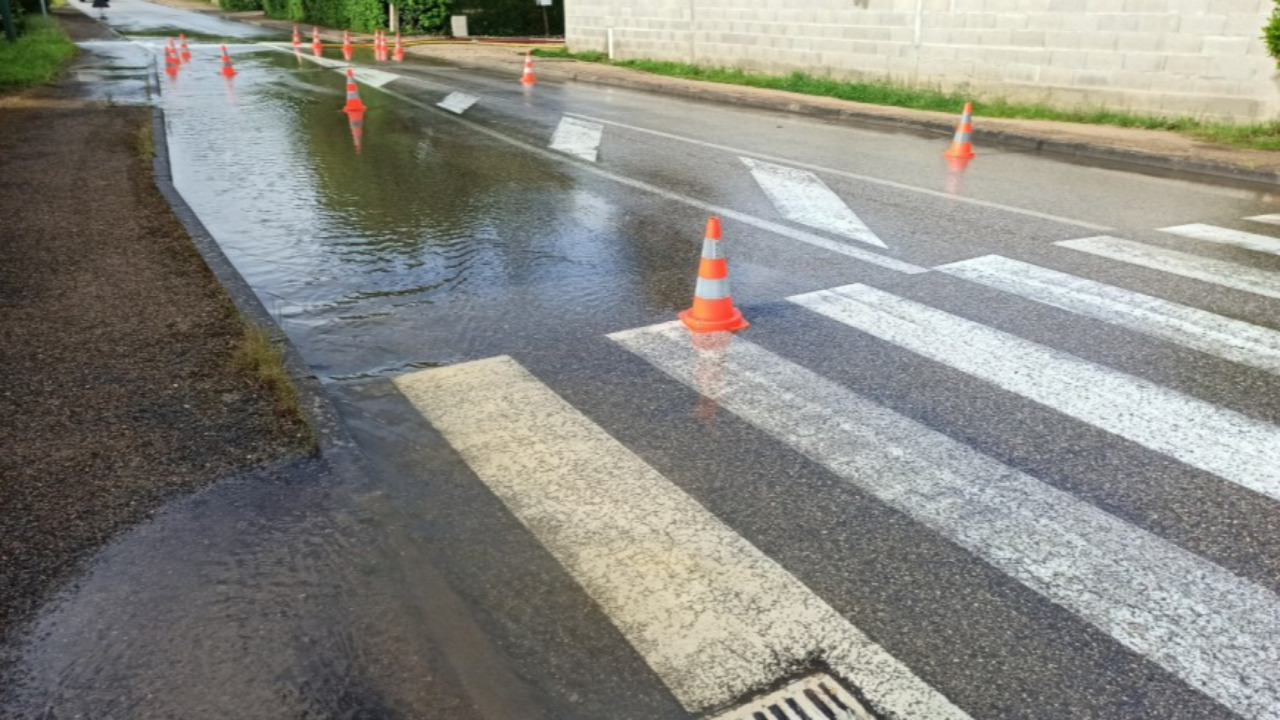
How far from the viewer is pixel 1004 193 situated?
8945mm

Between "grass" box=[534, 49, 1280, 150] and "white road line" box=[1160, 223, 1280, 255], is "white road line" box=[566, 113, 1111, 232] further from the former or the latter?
"grass" box=[534, 49, 1280, 150]

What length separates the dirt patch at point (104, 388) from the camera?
11.1ft

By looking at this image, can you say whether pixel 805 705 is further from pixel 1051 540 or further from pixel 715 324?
pixel 715 324

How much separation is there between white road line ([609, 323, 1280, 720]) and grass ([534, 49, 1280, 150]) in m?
9.56

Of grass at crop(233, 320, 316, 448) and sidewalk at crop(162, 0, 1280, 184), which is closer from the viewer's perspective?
grass at crop(233, 320, 316, 448)

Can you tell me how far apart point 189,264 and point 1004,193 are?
282 inches

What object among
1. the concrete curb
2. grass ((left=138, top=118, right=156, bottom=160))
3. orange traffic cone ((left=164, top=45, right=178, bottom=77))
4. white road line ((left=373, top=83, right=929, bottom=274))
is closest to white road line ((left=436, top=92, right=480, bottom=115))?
white road line ((left=373, top=83, right=929, bottom=274))

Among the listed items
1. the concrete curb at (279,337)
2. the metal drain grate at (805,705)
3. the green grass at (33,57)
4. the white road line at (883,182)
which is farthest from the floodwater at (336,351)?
the green grass at (33,57)

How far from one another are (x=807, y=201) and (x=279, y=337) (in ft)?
17.0

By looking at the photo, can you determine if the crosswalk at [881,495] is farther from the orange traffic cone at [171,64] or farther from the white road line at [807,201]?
the orange traffic cone at [171,64]

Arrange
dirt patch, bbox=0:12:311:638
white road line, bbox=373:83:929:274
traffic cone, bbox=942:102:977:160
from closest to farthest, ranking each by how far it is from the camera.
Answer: dirt patch, bbox=0:12:311:638, white road line, bbox=373:83:929:274, traffic cone, bbox=942:102:977:160

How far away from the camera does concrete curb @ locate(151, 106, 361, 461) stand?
393 centimetres

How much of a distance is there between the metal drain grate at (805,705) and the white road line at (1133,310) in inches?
141

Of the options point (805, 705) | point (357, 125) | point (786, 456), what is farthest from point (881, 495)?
point (357, 125)
